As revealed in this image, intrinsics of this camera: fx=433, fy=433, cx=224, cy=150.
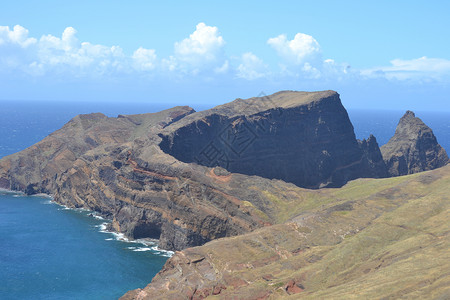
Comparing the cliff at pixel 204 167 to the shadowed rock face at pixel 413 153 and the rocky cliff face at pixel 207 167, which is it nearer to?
the rocky cliff face at pixel 207 167

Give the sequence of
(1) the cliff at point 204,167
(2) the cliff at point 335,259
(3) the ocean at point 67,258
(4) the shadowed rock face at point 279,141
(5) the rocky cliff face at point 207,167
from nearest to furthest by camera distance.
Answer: (2) the cliff at point 335,259, (3) the ocean at point 67,258, (1) the cliff at point 204,167, (5) the rocky cliff face at point 207,167, (4) the shadowed rock face at point 279,141

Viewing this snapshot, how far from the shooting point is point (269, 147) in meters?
153

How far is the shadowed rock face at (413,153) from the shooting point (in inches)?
7180

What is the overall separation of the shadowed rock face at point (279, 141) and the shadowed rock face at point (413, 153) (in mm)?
13660

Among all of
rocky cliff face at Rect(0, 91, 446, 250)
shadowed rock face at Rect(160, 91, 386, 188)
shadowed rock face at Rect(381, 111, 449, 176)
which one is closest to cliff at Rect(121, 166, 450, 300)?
rocky cliff face at Rect(0, 91, 446, 250)

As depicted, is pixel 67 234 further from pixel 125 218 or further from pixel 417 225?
pixel 417 225

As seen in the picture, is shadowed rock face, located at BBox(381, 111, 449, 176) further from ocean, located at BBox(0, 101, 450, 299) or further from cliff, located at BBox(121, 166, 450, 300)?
ocean, located at BBox(0, 101, 450, 299)

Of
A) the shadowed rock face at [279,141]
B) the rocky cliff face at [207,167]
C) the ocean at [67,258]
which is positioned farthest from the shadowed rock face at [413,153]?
the ocean at [67,258]

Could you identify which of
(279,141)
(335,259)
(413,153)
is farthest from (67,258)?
(413,153)

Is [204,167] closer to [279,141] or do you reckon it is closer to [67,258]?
[279,141]

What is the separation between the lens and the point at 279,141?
15525cm

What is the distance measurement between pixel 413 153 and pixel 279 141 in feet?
223

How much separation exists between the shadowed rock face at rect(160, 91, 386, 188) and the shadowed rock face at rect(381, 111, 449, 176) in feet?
44.8

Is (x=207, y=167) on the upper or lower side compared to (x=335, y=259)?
upper
